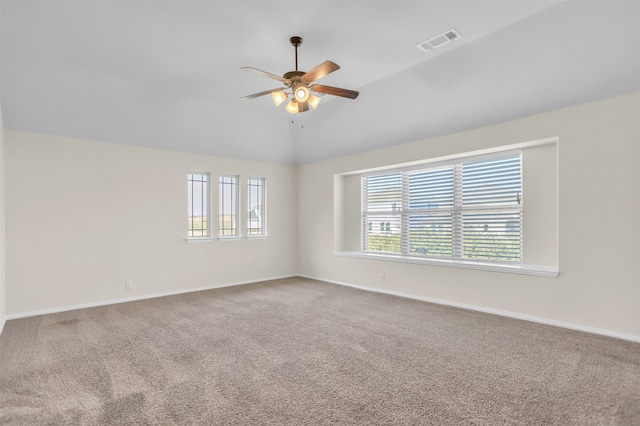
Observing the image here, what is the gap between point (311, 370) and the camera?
290 centimetres

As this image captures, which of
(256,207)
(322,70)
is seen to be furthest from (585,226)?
(256,207)

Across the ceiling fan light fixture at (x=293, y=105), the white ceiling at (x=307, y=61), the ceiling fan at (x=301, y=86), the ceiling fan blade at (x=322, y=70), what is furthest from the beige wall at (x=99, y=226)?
the ceiling fan blade at (x=322, y=70)

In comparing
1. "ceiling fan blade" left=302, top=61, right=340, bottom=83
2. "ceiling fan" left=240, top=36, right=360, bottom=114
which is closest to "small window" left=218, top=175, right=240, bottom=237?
"ceiling fan" left=240, top=36, right=360, bottom=114

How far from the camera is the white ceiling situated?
3039 mm

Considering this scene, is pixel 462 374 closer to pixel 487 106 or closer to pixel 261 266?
pixel 487 106

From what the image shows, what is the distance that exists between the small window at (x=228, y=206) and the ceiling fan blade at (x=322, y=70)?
148 inches

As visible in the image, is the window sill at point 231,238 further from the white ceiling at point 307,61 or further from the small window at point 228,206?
the white ceiling at point 307,61

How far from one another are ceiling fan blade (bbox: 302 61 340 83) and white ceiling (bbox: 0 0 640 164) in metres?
0.50

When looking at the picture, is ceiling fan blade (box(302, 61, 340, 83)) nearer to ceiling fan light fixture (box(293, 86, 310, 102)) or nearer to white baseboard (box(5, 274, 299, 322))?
ceiling fan light fixture (box(293, 86, 310, 102))

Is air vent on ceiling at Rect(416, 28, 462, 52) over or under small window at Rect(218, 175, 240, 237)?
over

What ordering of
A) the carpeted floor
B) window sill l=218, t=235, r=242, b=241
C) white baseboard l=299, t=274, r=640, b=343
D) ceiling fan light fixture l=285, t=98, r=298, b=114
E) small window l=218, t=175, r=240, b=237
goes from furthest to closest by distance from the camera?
small window l=218, t=175, r=240, b=237
window sill l=218, t=235, r=242, b=241
ceiling fan light fixture l=285, t=98, r=298, b=114
white baseboard l=299, t=274, r=640, b=343
the carpeted floor

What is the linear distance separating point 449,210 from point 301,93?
310 cm

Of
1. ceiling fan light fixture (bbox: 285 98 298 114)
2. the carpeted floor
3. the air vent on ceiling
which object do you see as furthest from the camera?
ceiling fan light fixture (bbox: 285 98 298 114)

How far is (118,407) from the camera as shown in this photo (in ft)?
7.65
